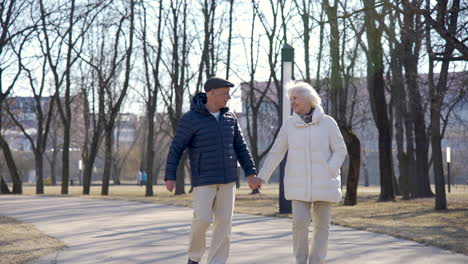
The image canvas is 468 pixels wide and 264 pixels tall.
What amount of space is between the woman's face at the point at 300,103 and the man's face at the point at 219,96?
0.63 meters

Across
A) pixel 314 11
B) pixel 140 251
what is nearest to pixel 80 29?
pixel 314 11

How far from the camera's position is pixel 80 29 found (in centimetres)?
3562

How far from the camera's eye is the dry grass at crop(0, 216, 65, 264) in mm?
8789

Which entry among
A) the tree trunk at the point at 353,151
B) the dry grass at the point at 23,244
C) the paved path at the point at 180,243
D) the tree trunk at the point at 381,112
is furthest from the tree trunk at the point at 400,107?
the dry grass at the point at 23,244

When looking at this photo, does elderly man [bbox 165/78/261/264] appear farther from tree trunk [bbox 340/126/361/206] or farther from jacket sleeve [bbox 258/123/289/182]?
tree trunk [bbox 340/126/361/206]

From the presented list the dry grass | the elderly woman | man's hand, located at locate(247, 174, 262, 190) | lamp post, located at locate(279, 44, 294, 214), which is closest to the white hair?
the elderly woman

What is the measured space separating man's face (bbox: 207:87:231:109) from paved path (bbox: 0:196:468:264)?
1.94 meters

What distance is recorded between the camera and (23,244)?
33.4 feet

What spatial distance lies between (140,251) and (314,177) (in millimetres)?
3051

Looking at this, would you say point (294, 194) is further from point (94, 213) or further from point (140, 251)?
point (94, 213)

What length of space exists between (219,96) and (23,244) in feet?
14.4

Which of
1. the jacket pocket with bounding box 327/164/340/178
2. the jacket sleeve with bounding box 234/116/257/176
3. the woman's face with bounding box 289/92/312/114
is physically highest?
the woman's face with bounding box 289/92/312/114

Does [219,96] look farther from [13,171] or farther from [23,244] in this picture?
[13,171]

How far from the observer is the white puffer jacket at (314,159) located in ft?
23.1
